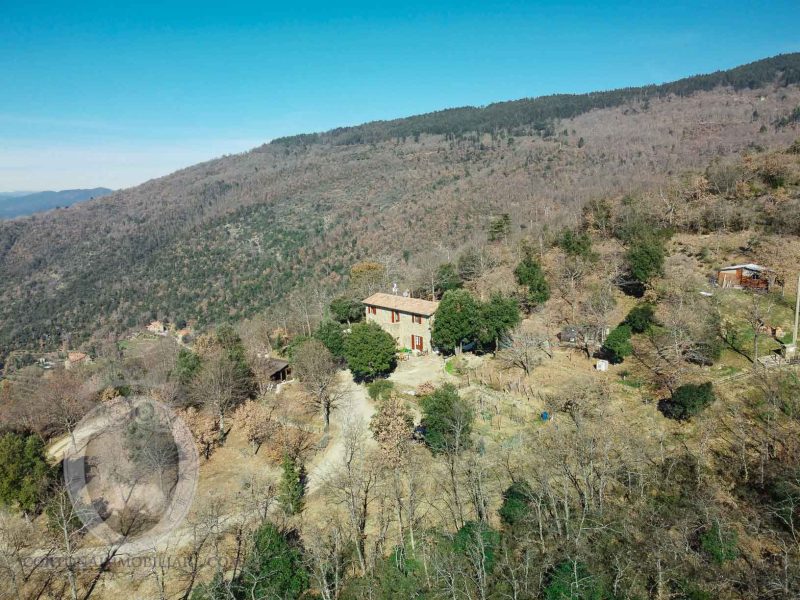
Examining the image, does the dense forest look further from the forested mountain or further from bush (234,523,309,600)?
bush (234,523,309,600)

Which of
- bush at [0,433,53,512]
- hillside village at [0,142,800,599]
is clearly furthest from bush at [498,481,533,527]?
bush at [0,433,53,512]

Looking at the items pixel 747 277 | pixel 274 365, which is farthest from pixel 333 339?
pixel 747 277

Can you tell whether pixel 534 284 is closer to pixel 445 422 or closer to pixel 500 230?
pixel 445 422

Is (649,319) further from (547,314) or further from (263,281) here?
(263,281)

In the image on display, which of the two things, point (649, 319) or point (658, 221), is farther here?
point (658, 221)

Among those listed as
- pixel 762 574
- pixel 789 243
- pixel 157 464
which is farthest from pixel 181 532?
pixel 789 243
